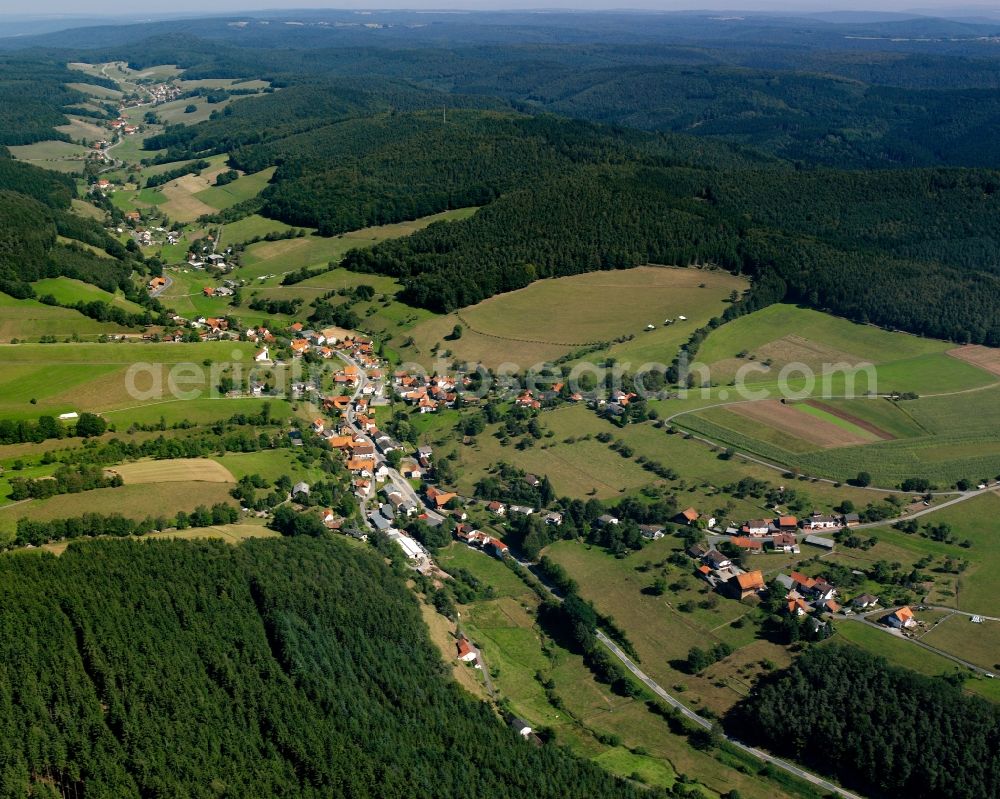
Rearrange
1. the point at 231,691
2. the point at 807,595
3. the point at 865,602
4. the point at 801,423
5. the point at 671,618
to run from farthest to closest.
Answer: the point at 801,423 → the point at 807,595 → the point at 671,618 → the point at 865,602 → the point at 231,691

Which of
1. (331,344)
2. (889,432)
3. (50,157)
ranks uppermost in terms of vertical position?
(50,157)

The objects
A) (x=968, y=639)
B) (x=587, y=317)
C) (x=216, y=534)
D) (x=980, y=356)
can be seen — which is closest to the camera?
(x=968, y=639)

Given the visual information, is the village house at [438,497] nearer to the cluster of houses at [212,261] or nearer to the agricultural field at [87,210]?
the cluster of houses at [212,261]

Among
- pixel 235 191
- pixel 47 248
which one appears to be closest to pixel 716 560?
pixel 47 248

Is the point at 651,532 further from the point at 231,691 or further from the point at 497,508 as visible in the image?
the point at 231,691

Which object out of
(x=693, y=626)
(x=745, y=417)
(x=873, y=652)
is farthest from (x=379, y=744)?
(x=745, y=417)

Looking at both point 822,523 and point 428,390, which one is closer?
Result: point 822,523

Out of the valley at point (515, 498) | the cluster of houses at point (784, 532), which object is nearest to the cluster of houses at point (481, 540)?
the valley at point (515, 498)

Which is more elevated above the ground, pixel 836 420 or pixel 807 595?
pixel 836 420
